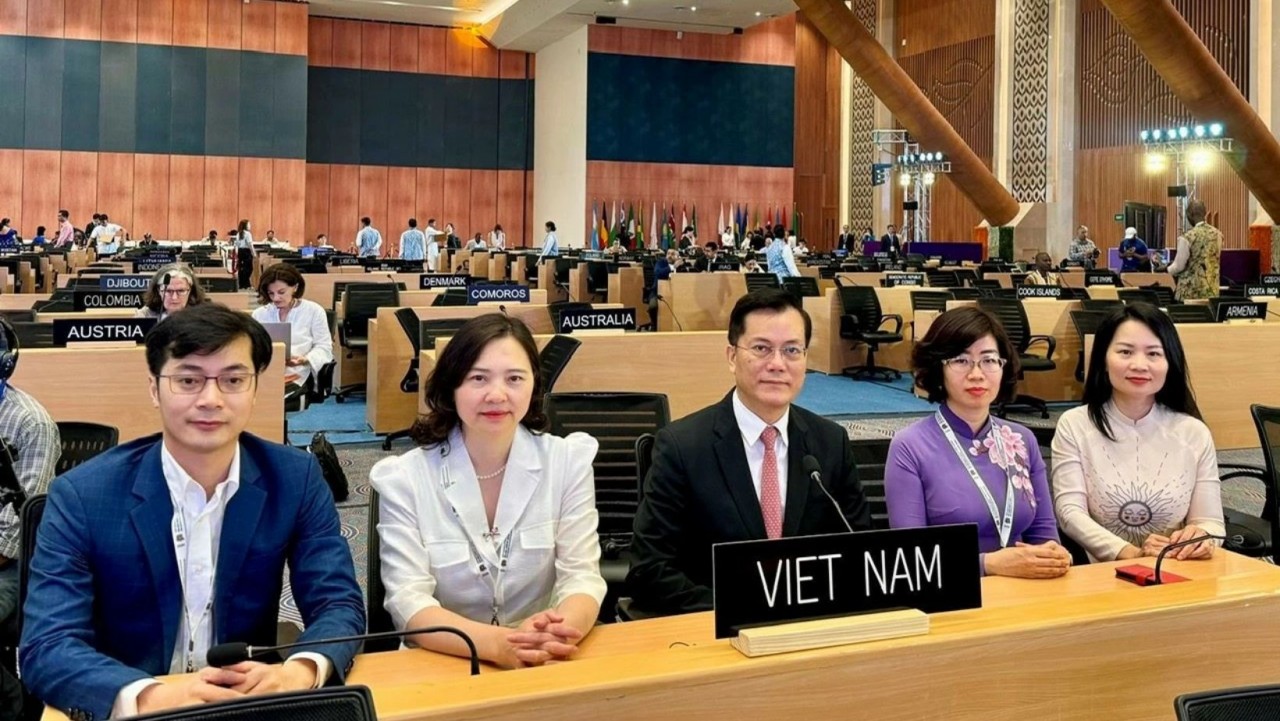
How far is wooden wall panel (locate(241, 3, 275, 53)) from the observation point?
2631 cm

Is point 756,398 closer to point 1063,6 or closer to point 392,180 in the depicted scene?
point 1063,6

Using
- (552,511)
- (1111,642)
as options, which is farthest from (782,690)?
(552,511)

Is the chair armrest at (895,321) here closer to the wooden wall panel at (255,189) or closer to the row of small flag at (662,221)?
the row of small flag at (662,221)

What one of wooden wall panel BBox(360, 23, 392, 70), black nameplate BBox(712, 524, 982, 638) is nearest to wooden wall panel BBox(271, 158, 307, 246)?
wooden wall panel BBox(360, 23, 392, 70)

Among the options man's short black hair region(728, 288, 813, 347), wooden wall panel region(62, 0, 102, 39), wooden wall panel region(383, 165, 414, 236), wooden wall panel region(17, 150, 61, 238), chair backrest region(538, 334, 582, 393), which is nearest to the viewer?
Answer: man's short black hair region(728, 288, 813, 347)

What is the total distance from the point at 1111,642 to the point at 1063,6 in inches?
836

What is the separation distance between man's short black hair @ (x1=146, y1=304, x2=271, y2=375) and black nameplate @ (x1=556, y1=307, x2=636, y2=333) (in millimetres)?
4168

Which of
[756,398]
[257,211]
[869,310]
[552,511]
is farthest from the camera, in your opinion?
[257,211]

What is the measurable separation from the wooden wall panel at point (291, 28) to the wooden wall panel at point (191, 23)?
1532 mm

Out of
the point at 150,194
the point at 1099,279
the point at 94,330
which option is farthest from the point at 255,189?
the point at 94,330

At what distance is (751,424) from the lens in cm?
246

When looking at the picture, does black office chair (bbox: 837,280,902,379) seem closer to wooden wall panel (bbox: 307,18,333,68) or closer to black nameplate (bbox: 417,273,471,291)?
black nameplate (bbox: 417,273,471,291)

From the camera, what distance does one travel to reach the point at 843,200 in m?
28.7

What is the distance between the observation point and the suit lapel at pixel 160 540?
6.05 feet
